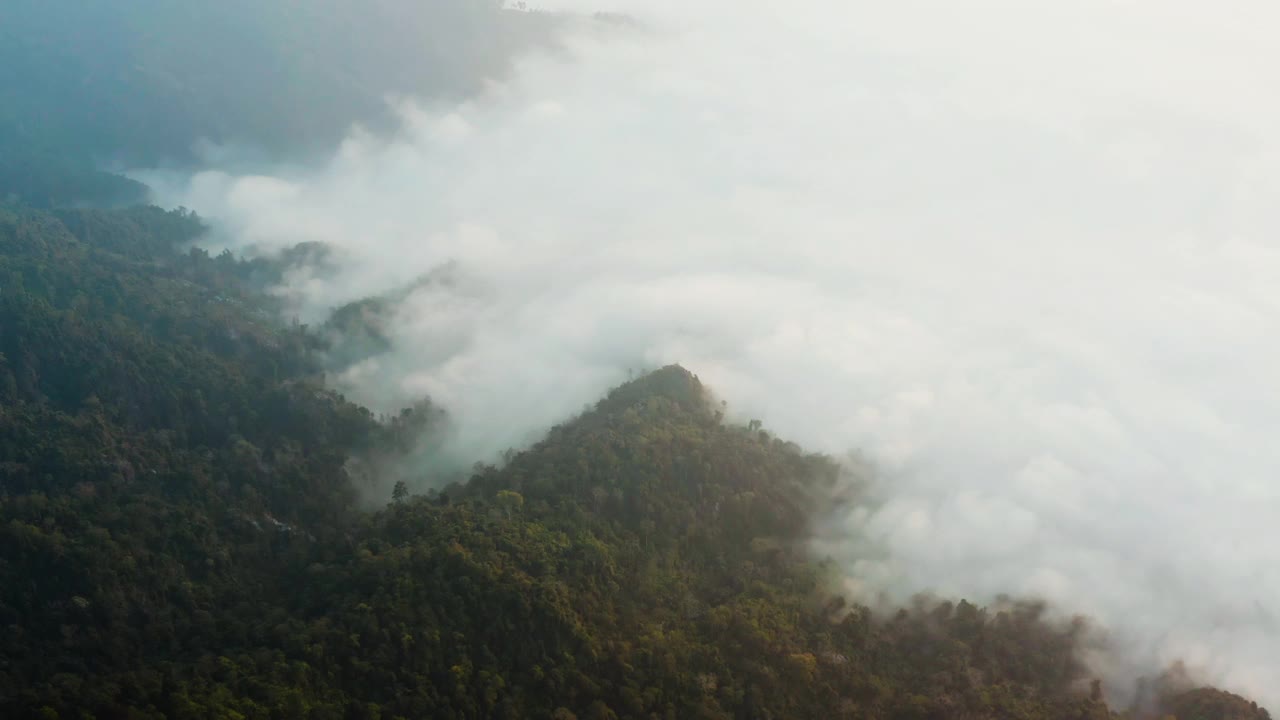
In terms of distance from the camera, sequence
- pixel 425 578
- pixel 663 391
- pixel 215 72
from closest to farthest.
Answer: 1. pixel 425 578
2. pixel 663 391
3. pixel 215 72

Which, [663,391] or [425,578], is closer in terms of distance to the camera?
[425,578]

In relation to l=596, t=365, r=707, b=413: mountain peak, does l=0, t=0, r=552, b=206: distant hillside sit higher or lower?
higher

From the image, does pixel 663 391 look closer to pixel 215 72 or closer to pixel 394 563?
pixel 394 563

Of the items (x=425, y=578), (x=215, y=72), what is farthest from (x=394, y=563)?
(x=215, y=72)

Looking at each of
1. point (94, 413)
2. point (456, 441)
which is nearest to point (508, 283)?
point (456, 441)

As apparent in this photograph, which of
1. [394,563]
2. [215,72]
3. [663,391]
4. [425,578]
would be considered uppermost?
[215,72]

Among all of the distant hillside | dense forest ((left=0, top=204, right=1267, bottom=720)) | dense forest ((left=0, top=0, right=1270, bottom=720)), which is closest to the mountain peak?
dense forest ((left=0, top=0, right=1270, bottom=720))

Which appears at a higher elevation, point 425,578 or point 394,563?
point 394,563

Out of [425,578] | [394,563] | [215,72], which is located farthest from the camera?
[215,72]

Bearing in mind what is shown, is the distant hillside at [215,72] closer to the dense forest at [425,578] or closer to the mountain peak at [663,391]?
the dense forest at [425,578]

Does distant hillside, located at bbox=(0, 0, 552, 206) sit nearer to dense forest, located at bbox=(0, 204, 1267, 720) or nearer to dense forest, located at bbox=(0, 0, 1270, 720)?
dense forest, located at bbox=(0, 0, 1270, 720)
